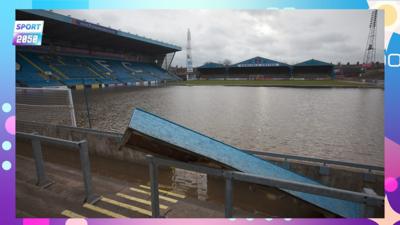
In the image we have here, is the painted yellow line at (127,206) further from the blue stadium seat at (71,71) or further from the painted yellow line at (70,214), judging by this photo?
the blue stadium seat at (71,71)

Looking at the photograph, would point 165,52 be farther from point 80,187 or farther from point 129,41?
point 80,187

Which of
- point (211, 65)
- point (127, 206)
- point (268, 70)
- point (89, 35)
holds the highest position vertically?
point (211, 65)

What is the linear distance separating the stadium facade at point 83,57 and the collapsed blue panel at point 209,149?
97.4 feet

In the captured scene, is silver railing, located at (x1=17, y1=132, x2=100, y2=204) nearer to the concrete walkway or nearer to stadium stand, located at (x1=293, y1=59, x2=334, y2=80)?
the concrete walkway

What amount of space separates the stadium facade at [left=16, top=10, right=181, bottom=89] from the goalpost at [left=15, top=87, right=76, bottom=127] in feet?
71.5

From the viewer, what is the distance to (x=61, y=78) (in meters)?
41.2

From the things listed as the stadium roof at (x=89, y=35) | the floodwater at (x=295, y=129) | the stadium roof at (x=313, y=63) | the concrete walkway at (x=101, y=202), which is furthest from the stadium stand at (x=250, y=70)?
the concrete walkway at (x=101, y=202)

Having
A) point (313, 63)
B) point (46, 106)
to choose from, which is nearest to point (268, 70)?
point (313, 63)

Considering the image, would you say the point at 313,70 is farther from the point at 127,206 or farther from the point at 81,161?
the point at 81,161

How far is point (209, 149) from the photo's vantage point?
369cm

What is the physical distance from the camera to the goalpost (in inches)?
367

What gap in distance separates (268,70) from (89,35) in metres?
60.4

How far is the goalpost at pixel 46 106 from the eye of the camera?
9.33m

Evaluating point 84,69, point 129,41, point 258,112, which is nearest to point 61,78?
point 84,69
